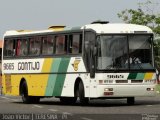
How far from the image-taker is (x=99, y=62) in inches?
1055

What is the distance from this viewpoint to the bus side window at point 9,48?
33.2 meters

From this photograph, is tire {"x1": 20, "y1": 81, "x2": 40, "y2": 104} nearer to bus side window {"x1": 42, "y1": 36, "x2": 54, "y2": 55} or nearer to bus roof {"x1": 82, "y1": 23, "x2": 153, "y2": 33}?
bus side window {"x1": 42, "y1": 36, "x2": 54, "y2": 55}

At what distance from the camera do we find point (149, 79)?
27312mm

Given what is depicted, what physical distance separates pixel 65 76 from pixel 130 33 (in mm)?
3147

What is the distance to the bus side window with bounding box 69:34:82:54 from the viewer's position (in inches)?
1095

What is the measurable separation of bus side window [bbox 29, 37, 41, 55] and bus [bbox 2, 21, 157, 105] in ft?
1.59

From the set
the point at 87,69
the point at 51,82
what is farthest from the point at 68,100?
the point at 87,69

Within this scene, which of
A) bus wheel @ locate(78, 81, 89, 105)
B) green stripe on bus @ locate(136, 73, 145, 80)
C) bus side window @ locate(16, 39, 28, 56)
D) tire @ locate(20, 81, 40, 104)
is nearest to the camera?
green stripe on bus @ locate(136, 73, 145, 80)

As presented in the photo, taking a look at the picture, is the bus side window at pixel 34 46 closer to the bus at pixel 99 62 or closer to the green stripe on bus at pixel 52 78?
the bus at pixel 99 62

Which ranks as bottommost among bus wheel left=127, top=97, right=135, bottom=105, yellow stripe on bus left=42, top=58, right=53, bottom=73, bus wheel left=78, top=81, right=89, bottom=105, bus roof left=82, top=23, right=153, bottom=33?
bus wheel left=127, top=97, right=135, bottom=105

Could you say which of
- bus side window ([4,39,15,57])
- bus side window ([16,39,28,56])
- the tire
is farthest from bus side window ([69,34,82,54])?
bus side window ([4,39,15,57])

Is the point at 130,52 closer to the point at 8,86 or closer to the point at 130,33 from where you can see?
the point at 130,33

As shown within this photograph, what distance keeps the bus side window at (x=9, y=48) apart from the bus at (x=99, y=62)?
9.78 ft

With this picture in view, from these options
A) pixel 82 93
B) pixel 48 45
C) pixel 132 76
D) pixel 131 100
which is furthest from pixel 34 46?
pixel 132 76
